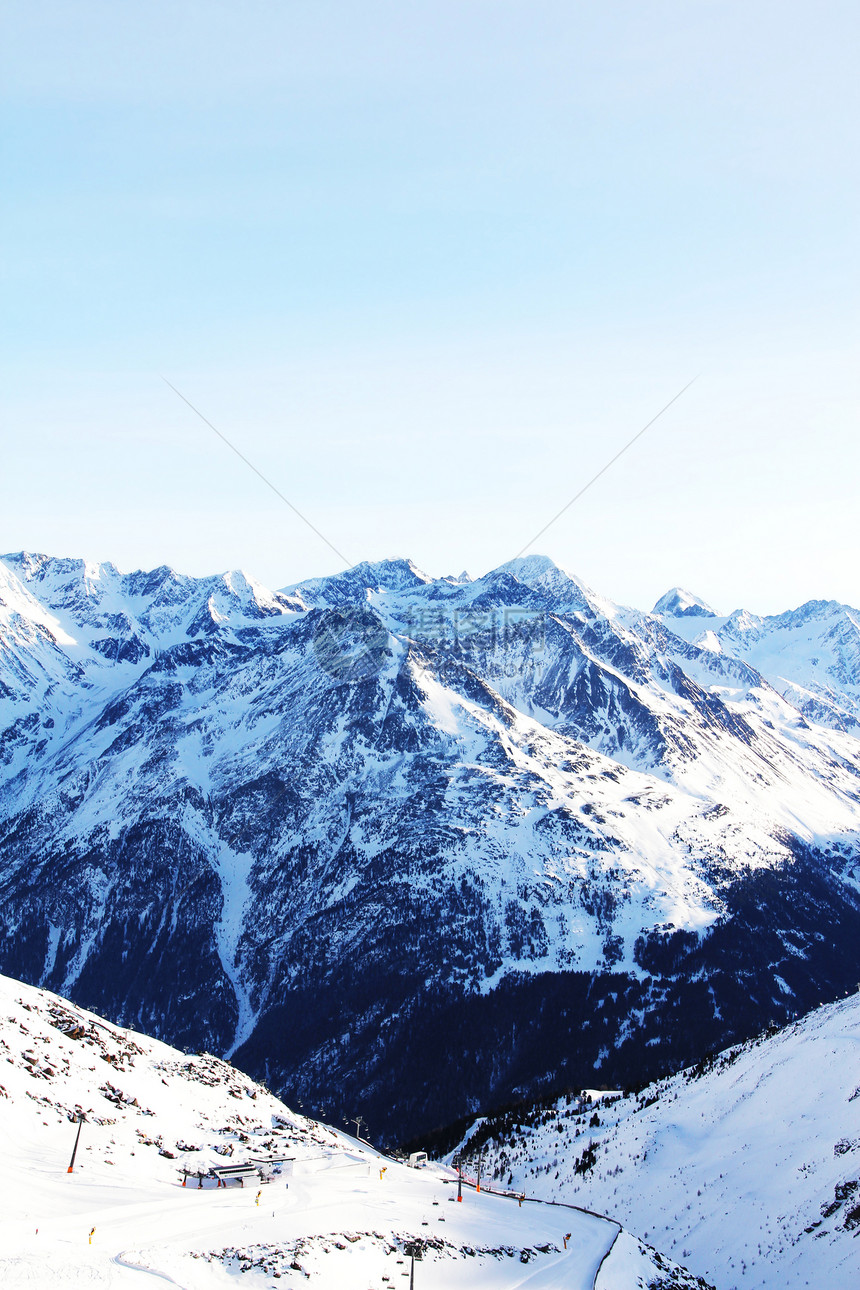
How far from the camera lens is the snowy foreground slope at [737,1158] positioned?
6644 cm

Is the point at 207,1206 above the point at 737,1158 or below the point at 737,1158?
below

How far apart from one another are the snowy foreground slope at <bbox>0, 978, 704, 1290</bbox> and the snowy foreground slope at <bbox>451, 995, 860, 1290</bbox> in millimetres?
8296

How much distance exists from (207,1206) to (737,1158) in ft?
179

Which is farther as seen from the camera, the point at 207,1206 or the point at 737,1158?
the point at 737,1158

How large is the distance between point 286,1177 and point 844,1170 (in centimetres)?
4672

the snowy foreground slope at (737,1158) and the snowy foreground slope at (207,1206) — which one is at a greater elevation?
the snowy foreground slope at (737,1158)

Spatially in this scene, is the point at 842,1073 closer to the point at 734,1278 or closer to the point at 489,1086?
the point at 734,1278

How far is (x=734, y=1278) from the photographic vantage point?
2611 inches

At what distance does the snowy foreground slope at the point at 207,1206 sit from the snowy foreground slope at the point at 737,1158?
8296mm

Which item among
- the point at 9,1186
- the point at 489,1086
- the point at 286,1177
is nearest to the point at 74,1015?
the point at 286,1177

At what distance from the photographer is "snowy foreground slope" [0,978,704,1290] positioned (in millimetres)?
47969

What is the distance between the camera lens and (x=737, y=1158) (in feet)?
280

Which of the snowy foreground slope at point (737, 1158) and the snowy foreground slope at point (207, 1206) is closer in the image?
the snowy foreground slope at point (207, 1206)

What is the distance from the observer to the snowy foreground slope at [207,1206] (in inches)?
1889
